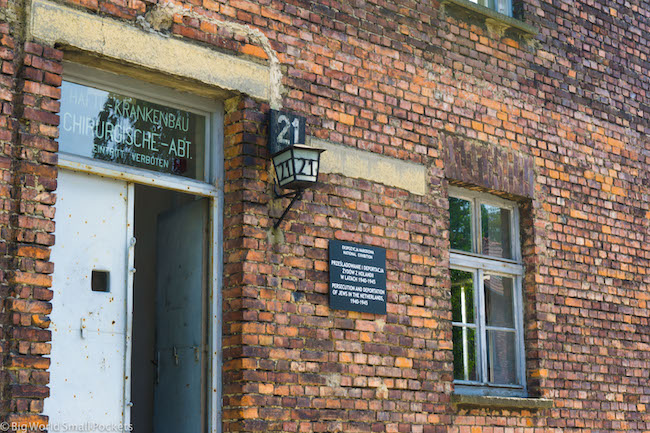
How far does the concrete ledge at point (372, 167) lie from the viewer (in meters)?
6.79

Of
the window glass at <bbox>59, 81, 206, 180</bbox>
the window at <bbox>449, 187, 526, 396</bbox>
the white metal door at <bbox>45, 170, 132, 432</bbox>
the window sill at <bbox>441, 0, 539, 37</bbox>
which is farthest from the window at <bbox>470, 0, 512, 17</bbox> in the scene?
the white metal door at <bbox>45, 170, 132, 432</bbox>

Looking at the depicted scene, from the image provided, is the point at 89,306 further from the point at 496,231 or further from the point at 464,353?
the point at 496,231

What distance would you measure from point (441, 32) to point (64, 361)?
13.8 feet

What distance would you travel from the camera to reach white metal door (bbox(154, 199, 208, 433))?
6.36m

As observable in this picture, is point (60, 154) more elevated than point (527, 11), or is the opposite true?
point (527, 11)

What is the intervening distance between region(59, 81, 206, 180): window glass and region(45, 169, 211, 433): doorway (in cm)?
21

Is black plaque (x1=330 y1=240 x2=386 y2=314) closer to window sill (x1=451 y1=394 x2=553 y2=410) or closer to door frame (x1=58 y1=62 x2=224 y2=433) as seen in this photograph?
door frame (x1=58 y1=62 x2=224 y2=433)

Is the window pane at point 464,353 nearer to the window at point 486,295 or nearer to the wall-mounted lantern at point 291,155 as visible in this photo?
the window at point 486,295

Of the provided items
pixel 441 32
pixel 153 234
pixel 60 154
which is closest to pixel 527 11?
pixel 441 32

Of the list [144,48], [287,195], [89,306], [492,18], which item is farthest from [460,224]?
[89,306]

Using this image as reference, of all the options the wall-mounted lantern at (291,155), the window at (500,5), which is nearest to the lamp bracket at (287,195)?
the wall-mounted lantern at (291,155)

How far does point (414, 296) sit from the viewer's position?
7.11m

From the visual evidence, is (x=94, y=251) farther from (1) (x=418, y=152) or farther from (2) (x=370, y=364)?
(1) (x=418, y=152)

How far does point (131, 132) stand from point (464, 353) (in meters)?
3.26
